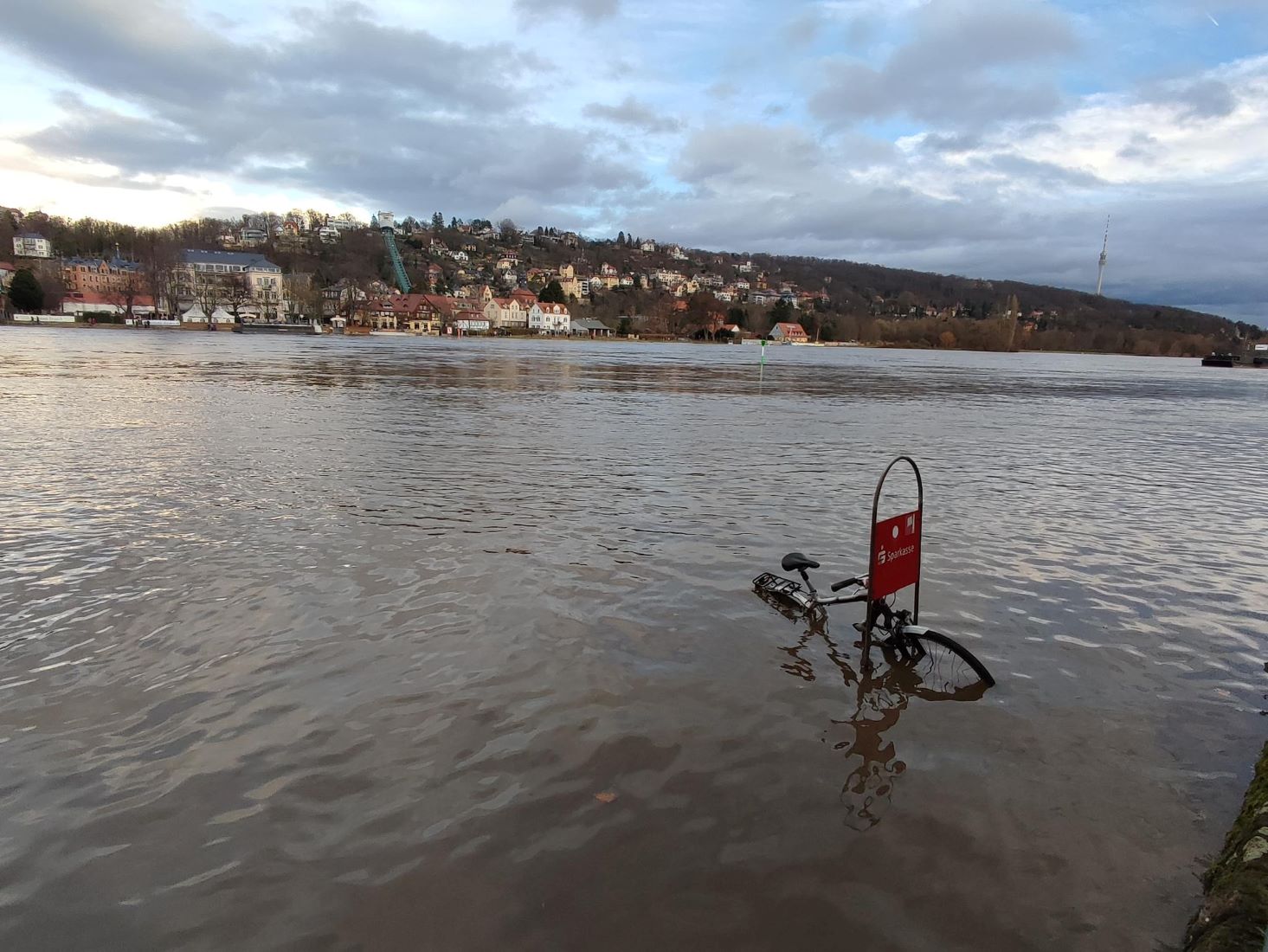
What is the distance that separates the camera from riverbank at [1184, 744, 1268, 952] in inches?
122

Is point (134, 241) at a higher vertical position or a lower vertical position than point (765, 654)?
higher

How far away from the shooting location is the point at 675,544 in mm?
9562

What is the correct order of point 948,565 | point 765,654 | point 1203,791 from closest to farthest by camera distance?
point 1203,791 < point 765,654 < point 948,565

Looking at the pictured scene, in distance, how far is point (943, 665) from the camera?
624 cm

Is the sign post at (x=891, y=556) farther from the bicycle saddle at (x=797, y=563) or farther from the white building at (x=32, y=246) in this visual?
the white building at (x=32, y=246)

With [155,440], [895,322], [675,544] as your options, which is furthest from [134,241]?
[675,544]

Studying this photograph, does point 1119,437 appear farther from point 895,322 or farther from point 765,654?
point 895,322

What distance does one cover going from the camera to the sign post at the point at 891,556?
6031mm

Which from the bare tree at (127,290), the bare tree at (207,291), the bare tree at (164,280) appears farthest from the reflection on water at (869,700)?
the bare tree at (164,280)

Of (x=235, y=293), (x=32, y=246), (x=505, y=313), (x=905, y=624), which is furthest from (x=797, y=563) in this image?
(x=32, y=246)

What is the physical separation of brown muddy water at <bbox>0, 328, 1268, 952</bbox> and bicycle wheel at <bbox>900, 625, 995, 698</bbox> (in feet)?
0.86

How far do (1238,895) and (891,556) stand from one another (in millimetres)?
3203

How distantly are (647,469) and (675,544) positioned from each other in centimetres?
545

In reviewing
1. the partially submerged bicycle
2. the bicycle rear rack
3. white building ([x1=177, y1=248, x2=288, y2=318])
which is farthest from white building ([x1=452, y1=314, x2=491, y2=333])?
the partially submerged bicycle
